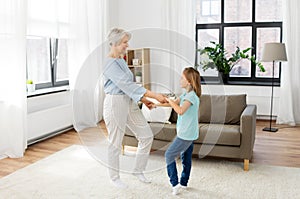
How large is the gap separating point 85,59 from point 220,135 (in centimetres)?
254

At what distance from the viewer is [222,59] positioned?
5848mm

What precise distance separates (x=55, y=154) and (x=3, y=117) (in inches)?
26.6

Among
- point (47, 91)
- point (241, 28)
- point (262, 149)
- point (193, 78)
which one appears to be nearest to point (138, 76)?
point (47, 91)

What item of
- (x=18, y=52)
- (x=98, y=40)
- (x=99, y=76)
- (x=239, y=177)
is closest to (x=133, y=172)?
(x=239, y=177)

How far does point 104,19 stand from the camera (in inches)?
230

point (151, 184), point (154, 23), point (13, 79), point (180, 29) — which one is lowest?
point (151, 184)

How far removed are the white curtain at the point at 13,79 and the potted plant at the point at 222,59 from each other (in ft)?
10.2

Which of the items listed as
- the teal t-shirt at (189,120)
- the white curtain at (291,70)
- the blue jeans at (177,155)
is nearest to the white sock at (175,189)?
the blue jeans at (177,155)

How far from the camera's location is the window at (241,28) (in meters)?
5.95

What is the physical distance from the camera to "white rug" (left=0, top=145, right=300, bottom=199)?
286cm

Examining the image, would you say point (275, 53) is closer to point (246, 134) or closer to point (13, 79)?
point (246, 134)

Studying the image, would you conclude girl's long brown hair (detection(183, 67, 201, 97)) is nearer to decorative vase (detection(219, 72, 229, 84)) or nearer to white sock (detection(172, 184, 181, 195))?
white sock (detection(172, 184, 181, 195))

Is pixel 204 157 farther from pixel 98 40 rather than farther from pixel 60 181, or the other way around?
pixel 98 40

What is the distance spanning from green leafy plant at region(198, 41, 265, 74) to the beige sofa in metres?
1.90
